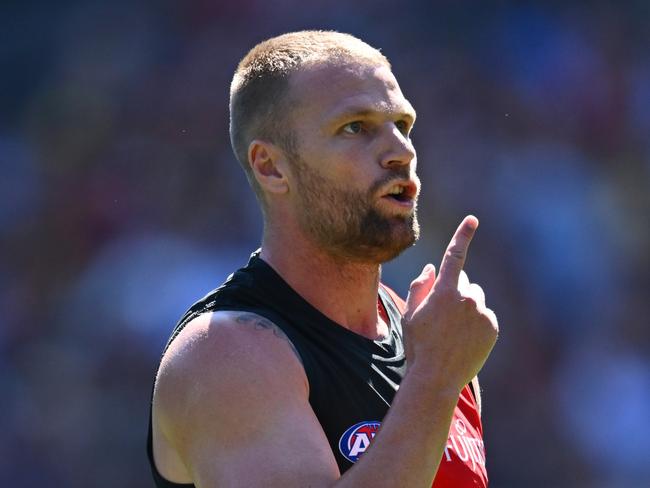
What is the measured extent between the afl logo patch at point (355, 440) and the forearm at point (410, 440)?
0.27 meters

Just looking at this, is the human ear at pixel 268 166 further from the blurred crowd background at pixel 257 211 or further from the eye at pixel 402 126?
the blurred crowd background at pixel 257 211

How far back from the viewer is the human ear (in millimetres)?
3158

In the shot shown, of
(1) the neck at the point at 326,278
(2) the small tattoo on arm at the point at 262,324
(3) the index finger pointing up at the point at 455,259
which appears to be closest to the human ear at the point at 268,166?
(1) the neck at the point at 326,278

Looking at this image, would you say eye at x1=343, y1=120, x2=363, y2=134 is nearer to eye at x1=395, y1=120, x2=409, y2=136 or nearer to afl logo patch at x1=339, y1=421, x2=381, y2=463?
eye at x1=395, y1=120, x2=409, y2=136

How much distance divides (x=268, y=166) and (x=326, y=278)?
391 mm

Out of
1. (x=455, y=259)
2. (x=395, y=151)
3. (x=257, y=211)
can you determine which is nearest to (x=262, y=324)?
(x=455, y=259)

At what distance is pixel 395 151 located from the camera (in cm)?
300

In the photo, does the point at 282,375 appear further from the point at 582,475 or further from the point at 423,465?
the point at 582,475

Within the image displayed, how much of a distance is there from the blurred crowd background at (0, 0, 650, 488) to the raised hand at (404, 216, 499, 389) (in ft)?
16.6

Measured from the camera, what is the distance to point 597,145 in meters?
8.36

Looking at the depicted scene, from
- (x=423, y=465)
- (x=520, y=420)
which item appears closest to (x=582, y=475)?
(x=520, y=420)

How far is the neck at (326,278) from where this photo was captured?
3.11m

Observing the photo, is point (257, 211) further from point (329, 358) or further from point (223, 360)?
point (223, 360)

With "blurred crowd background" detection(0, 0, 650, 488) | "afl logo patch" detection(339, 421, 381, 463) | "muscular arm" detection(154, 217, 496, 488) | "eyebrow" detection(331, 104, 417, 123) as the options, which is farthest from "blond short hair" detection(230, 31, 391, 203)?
"blurred crowd background" detection(0, 0, 650, 488)
